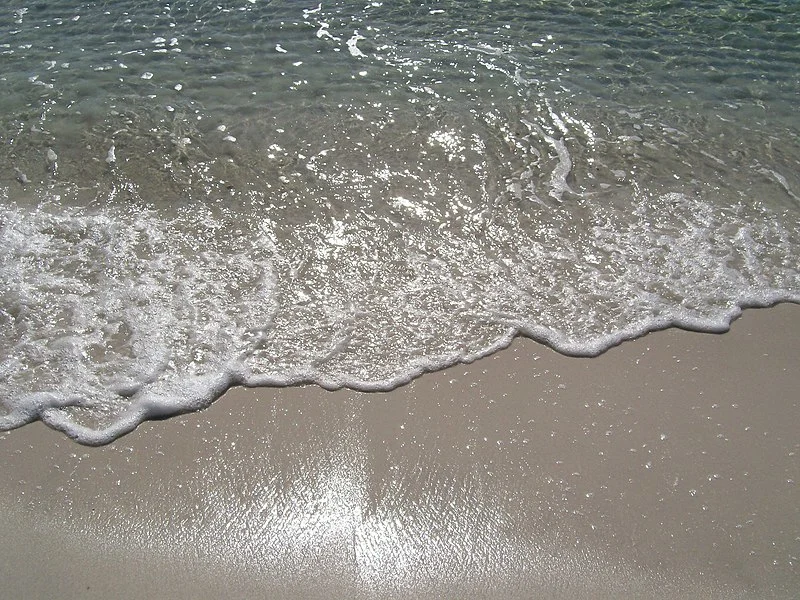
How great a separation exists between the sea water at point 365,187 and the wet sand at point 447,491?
0.18 metres

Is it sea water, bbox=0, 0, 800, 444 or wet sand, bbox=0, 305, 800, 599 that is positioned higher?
sea water, bbox=0, 0, 800, 444

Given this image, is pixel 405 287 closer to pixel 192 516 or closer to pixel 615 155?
pixel 192 516

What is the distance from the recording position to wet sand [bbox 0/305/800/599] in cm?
245

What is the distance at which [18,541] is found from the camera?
99.4 inches

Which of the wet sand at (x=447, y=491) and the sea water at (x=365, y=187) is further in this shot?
the sea water at (x=365, y=187)

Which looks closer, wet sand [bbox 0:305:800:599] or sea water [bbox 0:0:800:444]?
wet sand [bbox 0:305:800:599]

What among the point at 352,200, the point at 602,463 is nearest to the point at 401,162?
the point at 352,200

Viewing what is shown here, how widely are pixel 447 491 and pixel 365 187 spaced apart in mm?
1985

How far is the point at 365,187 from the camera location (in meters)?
4.09

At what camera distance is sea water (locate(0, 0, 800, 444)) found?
324cm

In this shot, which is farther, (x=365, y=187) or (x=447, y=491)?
(x=365, y=187)

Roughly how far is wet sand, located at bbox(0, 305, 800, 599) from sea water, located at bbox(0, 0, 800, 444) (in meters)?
0.18

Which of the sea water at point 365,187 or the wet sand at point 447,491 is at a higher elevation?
the sea water at point 365,187

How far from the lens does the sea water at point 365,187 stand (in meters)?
3.24
